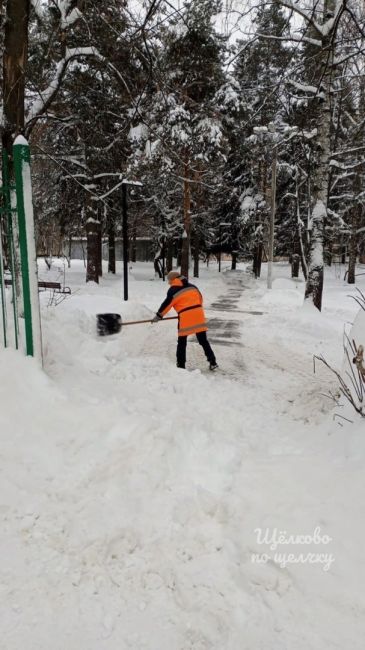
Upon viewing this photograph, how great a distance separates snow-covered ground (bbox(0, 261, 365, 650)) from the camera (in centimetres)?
181

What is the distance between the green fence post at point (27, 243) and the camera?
10.8ft

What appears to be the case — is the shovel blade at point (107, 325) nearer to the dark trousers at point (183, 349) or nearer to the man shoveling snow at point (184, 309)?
the man shoveling snow at point (184, 309)

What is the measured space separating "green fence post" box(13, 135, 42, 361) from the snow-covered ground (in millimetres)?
228

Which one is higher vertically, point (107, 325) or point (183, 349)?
point (107, 325)

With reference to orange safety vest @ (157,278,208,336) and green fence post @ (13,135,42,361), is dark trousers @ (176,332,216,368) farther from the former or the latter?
green fence post @ (13,135,42,361)

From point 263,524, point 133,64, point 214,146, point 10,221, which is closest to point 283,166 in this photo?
point 214,146

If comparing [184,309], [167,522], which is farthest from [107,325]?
[167,522]

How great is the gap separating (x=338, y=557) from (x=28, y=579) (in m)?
1.65

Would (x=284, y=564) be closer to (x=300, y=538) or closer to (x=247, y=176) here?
(x=300, y=538)

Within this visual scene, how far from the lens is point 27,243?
11.1ft

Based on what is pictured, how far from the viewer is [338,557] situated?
2.17m

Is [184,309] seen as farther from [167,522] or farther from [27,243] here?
[167,522]

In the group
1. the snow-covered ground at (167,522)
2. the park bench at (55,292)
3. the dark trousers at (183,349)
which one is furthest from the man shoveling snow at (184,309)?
the park bench at (55,292)

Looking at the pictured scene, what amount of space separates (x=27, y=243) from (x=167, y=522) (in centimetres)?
249
